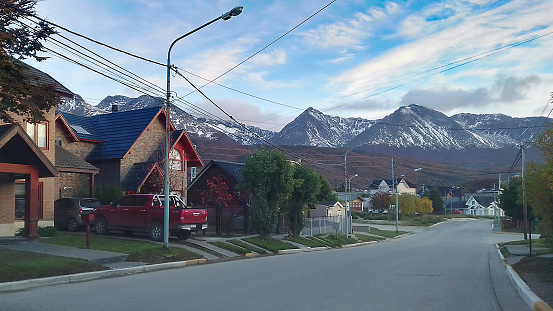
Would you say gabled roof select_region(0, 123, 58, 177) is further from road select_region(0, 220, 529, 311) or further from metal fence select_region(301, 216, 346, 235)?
metal fence select_region(301, 216, 346, 235)

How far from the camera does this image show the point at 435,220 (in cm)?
9350

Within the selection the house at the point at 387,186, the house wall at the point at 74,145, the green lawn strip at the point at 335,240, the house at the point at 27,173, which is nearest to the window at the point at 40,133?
the house at the point at 27,173

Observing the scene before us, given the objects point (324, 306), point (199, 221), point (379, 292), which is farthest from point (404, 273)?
point (199, 221)

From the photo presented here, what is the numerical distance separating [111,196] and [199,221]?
371 inches

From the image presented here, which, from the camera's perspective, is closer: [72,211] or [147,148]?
[72,211]

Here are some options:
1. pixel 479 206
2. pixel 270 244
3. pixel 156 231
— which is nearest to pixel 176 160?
pixel 270 244

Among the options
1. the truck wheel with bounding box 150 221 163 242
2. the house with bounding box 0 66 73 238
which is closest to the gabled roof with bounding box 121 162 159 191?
the house with bounding box 0 66 73 238

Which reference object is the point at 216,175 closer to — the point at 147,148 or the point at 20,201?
the point at 147,148

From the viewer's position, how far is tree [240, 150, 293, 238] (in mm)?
28766

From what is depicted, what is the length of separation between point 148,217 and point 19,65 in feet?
35.3

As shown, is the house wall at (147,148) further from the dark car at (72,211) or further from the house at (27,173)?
the house at (27,173)

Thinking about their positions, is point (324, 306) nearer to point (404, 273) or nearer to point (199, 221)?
point (404, 273)

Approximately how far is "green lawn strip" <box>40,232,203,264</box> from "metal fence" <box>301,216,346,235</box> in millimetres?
16341

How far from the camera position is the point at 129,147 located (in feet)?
109
